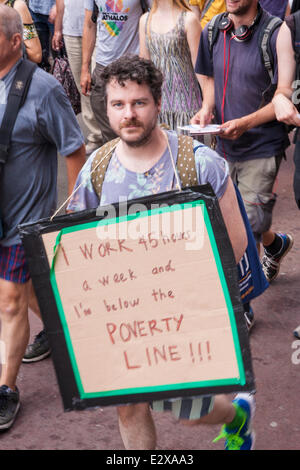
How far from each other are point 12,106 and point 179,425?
67.5 inches

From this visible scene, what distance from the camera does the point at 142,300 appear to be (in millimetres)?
2201

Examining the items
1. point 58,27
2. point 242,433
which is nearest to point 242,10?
point 242,433

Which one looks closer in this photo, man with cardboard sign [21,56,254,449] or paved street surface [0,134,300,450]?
man with cardboard sign [21,56,254,449]

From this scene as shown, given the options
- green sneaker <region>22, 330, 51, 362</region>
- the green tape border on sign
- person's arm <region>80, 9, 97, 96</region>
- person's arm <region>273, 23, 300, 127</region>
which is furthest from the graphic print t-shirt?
the green tape border on sign

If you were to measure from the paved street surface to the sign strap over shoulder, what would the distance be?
130 cm

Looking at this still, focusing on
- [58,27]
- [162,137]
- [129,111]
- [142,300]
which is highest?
[129,111]

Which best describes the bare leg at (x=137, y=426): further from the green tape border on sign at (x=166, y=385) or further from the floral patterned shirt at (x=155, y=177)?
the floral patterned shirt at (x=155, y=177)

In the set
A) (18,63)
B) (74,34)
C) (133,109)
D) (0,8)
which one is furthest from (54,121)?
(74,34)

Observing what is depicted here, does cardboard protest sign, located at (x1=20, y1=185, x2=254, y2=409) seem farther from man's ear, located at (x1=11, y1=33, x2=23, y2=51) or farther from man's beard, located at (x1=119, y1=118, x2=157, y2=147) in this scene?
man's ear, located at (x1=11, y1=33, x2=23, y2=51)

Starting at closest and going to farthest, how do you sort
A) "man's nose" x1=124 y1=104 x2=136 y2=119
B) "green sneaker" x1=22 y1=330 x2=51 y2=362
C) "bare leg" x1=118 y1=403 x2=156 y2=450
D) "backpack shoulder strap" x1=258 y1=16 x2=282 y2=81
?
"man's nose" x1=124 y1=104 x2=136 y2=119, "bare leg" x1=118 y1=403 x2=156 y2=450, "backpack shoulder strap" x1=258 y1=16 x2=282 y2=81, "green sneaker" x1=22 y1=330 x2=51 y2=362

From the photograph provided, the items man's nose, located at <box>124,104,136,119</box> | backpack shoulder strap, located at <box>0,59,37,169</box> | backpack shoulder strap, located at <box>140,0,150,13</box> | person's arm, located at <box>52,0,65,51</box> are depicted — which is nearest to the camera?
man's nose, located at <box>124,104,136,119</box>

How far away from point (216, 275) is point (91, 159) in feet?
2.53

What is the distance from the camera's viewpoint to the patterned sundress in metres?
4.36

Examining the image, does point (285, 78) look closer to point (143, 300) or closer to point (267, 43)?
point (267, 43)
